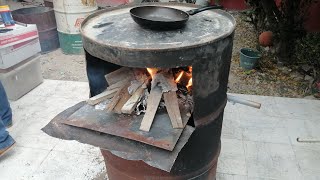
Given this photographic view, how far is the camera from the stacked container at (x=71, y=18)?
552 centimetres

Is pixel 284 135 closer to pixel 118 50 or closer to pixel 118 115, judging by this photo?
pixel 118 115

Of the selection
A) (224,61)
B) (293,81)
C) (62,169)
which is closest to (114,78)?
(224,61)

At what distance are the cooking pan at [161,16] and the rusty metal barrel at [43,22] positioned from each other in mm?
4277

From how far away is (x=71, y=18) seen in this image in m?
5.62

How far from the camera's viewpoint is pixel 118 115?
6.74 feet

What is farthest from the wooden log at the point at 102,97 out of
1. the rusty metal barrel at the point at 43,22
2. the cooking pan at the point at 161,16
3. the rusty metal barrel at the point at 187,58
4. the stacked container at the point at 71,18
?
the rusty metal barrel at the point at 43,22

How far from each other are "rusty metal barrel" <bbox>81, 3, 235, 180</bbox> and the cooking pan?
0.05m

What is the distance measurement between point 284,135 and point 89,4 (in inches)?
167

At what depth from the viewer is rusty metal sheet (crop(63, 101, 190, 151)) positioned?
5.84 ft

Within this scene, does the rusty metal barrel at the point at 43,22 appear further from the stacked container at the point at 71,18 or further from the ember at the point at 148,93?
the ember at the point at 148,93

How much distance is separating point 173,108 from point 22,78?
3289 millimetres

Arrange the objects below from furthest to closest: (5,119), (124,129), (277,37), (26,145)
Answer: (277,37) < (5,119) < (26,145) < (124,129)

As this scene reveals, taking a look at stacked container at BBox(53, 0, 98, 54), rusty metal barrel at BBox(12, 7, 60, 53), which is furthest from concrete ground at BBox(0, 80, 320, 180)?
rusty metal barrel at BBox(12, 7, 60, 53)

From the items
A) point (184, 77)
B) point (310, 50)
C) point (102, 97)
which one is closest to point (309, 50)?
point (310, 50)
